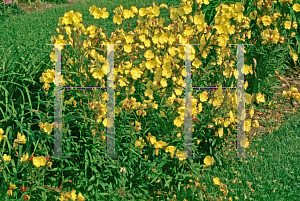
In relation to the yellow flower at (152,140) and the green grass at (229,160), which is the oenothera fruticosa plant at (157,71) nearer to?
the yellow flower at (152,140)

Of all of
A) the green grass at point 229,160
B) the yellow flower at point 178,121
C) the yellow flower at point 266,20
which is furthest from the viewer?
the yellow flower at point 266,20

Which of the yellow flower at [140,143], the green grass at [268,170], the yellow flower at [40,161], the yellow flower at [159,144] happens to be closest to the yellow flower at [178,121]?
the yellow flower at [159,144]

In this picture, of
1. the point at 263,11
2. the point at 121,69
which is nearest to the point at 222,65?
the point at 263,11

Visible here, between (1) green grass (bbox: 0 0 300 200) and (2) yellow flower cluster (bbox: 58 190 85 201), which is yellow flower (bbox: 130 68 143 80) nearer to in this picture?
(1) green grass (bbox: 0 0 300 200)

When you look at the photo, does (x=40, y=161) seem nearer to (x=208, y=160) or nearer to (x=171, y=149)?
(x=171, y=149)

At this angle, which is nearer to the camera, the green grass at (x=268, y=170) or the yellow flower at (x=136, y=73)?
the yellow flower at (x=136, y=73)

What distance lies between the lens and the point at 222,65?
3.03 m

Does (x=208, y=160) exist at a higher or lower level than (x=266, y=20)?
lower

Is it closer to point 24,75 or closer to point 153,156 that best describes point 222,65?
point 153,156

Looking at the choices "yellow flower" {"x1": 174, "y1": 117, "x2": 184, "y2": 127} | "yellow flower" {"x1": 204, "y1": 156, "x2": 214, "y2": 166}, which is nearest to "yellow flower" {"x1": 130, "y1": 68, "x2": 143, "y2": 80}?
"yellow flower" {"x1": 174, "y1": 117, "x2": 184, "y2": 127}

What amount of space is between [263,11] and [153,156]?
6.29 feet

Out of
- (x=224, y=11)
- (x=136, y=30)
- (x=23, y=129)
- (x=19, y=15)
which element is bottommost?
(x=23, y=129)

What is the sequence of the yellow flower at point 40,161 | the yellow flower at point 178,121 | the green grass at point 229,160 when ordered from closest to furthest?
the yellow flower at point 40,161
the yellow flower at point 178,121
the green grass at point 229,160

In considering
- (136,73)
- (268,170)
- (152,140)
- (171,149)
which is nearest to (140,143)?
(152,140)
